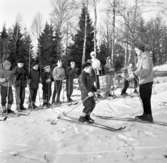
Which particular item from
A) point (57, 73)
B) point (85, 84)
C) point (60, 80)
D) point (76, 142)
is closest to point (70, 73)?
point (60, 80)

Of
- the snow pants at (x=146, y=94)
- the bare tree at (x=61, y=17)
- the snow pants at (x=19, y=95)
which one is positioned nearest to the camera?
the snow pants at (x=146, y=94)

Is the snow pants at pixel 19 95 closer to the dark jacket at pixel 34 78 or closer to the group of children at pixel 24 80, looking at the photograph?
the group of children at pixel 24 80

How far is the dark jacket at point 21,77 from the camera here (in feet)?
28.0

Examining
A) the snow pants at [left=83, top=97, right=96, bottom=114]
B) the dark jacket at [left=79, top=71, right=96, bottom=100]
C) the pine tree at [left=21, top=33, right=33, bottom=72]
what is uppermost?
the pine tree at [left=21, top=33, right=33, bottom=72]

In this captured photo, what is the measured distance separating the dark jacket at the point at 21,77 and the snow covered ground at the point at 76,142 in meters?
1.78

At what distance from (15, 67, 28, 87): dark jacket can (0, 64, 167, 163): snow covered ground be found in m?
1.78

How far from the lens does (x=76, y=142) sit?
499 cm

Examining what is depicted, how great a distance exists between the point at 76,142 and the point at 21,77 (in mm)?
4401

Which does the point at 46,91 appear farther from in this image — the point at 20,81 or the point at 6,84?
the point at 6,84

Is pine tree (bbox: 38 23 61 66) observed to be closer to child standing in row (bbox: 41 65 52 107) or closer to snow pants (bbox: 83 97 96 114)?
child standing in row (bbox: 41 65 52 107)

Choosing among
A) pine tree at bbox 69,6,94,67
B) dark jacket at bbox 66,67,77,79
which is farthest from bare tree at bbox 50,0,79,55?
dark jacket at bbox 66,67,77,79

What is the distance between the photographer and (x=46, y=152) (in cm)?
446

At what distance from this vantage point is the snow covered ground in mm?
4242

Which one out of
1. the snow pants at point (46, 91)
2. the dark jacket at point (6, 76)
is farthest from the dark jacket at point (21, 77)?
the snow pants at point (46, 91)
